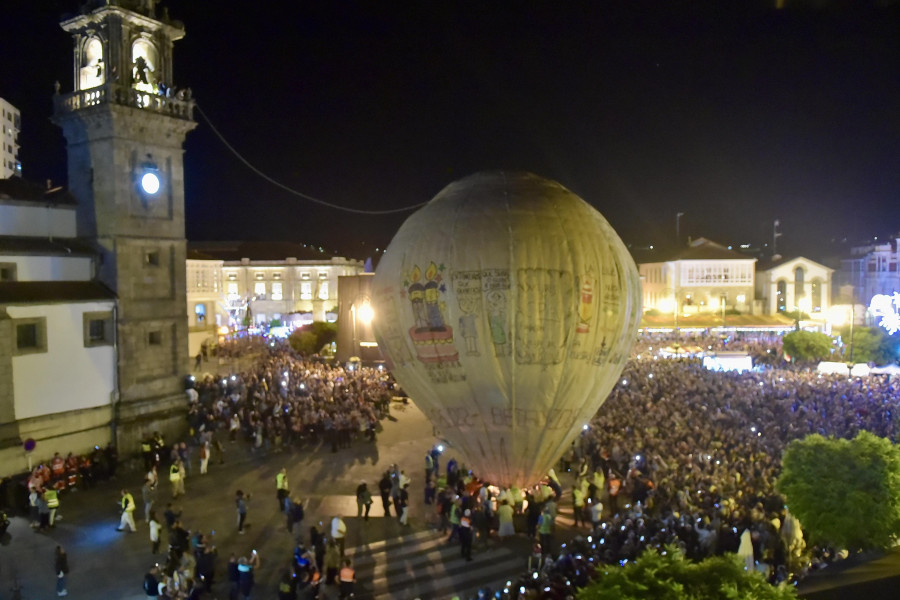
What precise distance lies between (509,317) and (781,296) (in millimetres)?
56474

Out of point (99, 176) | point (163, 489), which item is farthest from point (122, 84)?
point (163, 489)

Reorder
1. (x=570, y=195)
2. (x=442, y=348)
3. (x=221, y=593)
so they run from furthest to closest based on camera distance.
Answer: (x=570, y=195) → (x=442, y=348) → (x=221, y=593)

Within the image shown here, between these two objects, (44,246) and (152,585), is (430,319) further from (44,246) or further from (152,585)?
(44,246)

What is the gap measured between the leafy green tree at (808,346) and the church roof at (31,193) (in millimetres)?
33308

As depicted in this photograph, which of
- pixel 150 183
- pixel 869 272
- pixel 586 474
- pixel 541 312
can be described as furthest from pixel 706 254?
pixel 541 312

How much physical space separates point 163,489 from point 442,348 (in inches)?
358

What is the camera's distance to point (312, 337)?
137 feet

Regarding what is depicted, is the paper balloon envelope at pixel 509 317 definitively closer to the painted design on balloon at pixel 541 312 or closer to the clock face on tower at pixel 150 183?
the painted design on balloon at pixel 541 312

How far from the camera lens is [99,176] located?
21.7m

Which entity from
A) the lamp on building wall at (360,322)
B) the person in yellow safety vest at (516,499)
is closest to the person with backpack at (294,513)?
the person in yellow safety vest at (516,499)

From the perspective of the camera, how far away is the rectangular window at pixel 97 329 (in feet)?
69.1

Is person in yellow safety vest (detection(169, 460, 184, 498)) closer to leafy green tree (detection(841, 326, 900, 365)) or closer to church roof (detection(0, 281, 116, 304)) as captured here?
church roof (detection(0, 281, 116, 304))

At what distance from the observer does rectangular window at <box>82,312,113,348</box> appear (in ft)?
69.1

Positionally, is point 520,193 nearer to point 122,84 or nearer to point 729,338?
point 122,84
